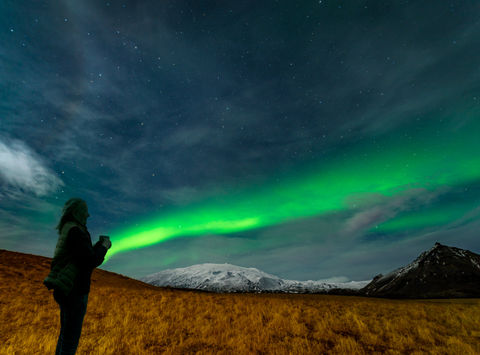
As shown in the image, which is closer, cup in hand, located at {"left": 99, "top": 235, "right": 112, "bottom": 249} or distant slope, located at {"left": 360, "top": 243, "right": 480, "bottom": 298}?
cup in hand, located at {"left": 99, "top": 235, "right": 112, "bottom": 249}

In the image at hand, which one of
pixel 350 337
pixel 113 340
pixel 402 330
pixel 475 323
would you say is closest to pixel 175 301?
pixel 113 340

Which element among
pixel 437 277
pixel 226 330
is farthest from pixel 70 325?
pixel 437 277

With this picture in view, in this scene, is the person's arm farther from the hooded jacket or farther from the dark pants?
the dark pants

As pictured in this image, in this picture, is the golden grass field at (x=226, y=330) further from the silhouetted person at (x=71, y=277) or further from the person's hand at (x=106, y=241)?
the person's hand at (x=106, y=241)

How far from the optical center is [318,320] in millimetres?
8992

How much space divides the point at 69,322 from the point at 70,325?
0.15 feet

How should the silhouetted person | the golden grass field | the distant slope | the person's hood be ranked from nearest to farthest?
1. the silhouetted person
2. the person's hood
3. the golden grass field
4. the distant slope

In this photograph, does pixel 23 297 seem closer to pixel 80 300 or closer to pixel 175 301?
pixel 175 301

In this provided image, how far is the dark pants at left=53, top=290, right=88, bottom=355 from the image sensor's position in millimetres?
3092

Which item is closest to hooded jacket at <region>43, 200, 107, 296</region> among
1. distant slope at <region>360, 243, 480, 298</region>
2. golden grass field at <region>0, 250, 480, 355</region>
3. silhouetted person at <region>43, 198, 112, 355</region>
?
silhouetted person at <region>43, 198, 112, 355</region>

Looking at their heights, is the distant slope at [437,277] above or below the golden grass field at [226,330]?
above

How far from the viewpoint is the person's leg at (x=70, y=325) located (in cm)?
310

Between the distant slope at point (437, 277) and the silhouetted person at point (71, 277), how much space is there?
50.9m

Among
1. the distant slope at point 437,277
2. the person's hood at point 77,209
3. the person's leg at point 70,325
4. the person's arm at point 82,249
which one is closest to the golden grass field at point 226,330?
the person's leg at point 70,325
